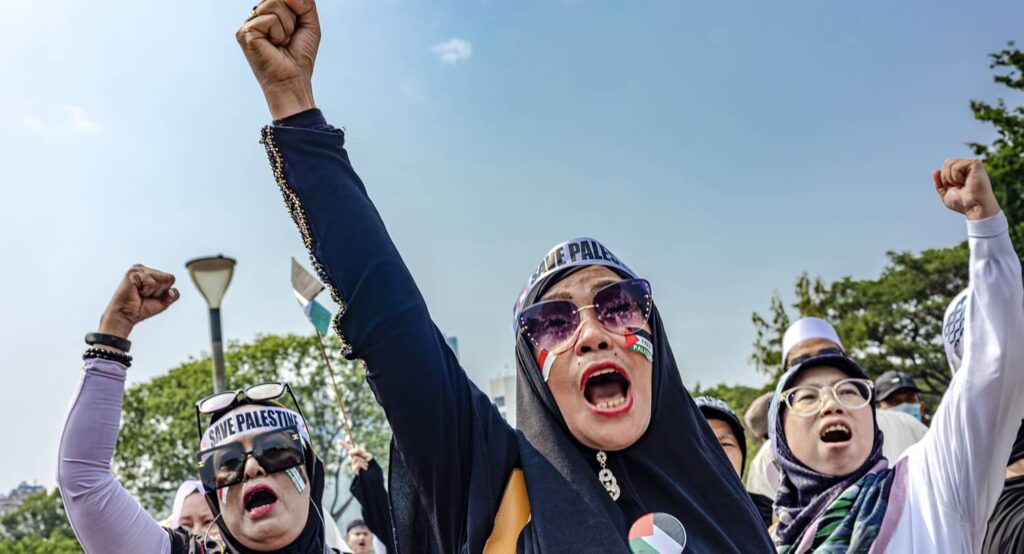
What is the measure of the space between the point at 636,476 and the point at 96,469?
210 cm

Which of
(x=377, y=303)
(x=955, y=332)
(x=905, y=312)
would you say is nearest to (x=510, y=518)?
(x=377, y=303)

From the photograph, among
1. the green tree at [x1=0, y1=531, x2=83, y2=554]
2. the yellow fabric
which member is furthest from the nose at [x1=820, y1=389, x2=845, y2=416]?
the green tree at [x1=0, y1=531, x2=83, y2=554]

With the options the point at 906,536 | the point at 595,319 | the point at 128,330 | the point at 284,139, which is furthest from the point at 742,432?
the point at 284,139

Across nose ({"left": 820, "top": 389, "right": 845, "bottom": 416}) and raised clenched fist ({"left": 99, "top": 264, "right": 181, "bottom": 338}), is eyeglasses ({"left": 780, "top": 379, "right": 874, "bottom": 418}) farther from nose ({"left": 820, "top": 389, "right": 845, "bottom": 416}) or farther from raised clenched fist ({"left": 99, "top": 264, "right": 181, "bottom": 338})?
raised clenched fist ({"left": 99, "top": 264, "right": 181, "bottom": 338})

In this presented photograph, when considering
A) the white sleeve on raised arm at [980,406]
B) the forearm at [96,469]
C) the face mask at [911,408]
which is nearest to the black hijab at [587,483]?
the white sleeve on raised arm at [980,406]

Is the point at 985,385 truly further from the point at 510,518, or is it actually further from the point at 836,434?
the point at 510,518

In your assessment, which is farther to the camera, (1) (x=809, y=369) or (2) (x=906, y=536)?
(1) (x=809, y=369)

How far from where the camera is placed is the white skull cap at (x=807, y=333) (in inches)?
256

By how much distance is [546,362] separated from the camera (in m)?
2.38

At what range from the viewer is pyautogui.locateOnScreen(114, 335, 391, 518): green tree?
29.3 m

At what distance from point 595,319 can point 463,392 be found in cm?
47

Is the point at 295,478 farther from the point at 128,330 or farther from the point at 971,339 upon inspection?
the point at 971,339

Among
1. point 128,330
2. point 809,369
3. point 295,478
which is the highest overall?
point 128,330

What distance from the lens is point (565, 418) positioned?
232 cm
